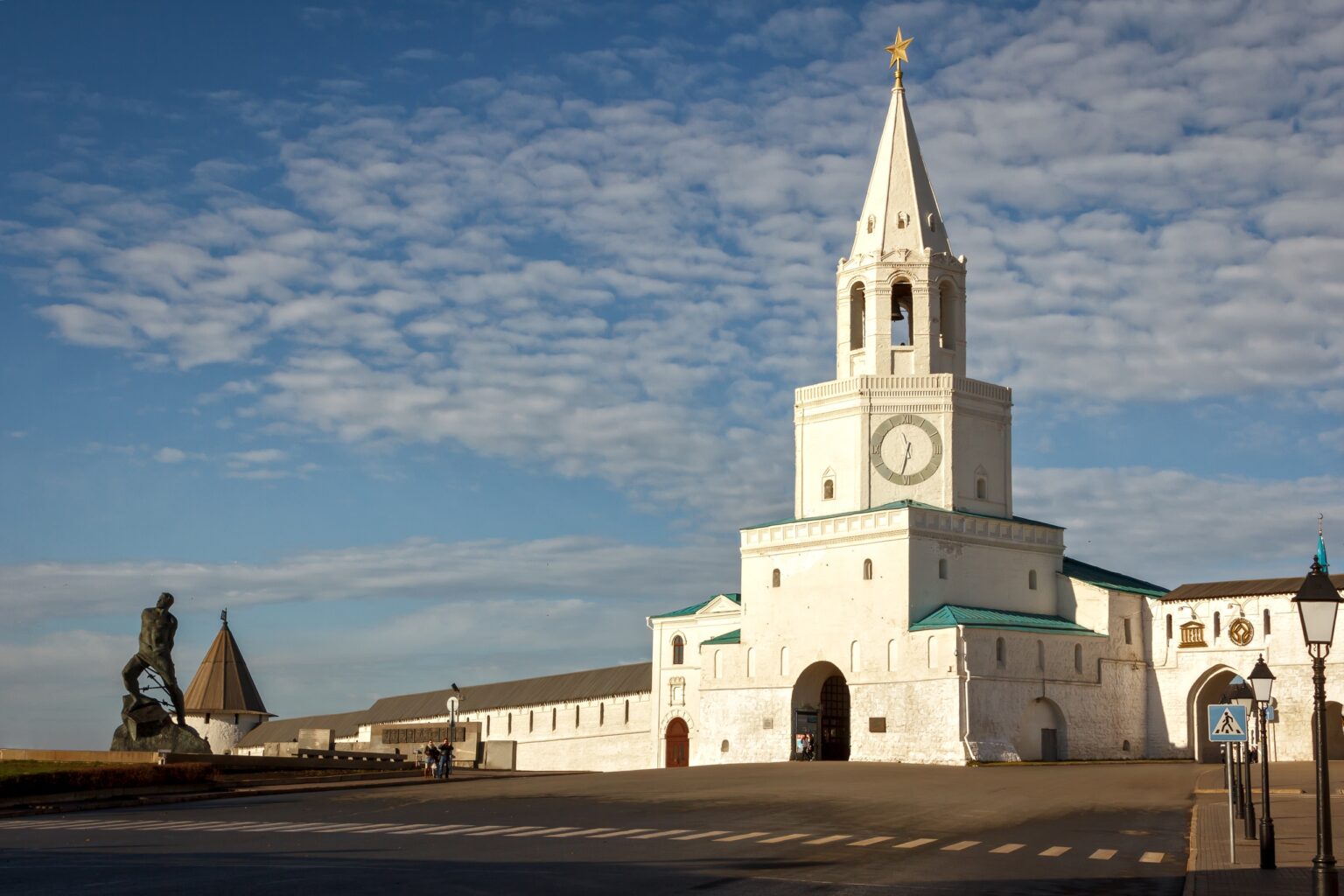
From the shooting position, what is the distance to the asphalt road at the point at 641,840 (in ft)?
62.1

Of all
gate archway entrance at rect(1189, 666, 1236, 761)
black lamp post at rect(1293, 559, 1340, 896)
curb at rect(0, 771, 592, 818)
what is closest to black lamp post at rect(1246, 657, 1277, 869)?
black lamp post at rect(1293, 559, 1340, 896)

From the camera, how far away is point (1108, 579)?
212 feet

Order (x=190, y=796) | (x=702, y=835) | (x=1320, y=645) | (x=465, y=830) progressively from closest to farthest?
(x=1320, y=645) < (x=702, y=835) < (x=465, y=830) < (x=190, y=796)

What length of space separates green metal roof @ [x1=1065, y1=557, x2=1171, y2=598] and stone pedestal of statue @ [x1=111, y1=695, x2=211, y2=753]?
3510 cm

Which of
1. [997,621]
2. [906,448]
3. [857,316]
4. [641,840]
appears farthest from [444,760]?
[857,316]

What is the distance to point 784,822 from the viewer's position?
1184 inches

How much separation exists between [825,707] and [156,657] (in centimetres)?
2613

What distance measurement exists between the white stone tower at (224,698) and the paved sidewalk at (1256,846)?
6292 centimetres

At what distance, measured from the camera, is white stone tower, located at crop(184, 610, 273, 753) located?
8931 centimetres

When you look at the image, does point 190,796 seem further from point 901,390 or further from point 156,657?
point 901,390

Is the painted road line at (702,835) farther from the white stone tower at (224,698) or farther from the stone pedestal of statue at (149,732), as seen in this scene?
the white stone tower at (224,698)

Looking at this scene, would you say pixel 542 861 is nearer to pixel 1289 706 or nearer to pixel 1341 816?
pixel 1341 816

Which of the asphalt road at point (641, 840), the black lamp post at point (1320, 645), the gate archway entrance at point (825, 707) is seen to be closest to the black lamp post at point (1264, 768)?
the asphalt road at point (641, 840)

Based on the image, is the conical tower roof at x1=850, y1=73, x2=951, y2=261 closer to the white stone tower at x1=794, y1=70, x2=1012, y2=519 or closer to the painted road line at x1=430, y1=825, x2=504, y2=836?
the white stone tower at x1=794, y1=70, x2=1012, y2=519
